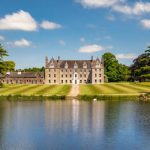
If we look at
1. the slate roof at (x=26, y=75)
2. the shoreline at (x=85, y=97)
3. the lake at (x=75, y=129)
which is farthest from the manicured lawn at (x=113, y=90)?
the slate roof at (x=26, y=75)

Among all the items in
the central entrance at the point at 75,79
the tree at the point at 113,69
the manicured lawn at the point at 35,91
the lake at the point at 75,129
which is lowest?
the lake at the point at 75,129

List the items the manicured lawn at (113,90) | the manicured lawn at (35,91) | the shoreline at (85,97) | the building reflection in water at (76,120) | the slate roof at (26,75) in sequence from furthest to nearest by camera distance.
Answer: the slate roof at (26,75) < the manicured lawn at (113,90) < the manicured lawn at (35,91) < the shoreline at (85,97) < the building reflection in water at (76,120)

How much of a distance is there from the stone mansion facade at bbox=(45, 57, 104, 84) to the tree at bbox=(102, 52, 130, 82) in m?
7.19

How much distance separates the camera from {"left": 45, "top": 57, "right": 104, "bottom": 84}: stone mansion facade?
5310 inches

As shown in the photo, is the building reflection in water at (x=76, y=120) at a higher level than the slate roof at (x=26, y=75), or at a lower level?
lower

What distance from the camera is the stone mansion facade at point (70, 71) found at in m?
135

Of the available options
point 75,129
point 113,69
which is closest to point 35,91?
point 75,129

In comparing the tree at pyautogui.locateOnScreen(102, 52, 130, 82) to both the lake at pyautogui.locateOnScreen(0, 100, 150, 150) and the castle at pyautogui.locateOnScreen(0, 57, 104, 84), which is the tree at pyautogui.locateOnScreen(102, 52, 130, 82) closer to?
the castle at pyautogui.locateOnScreen(0, 57, 104, 84)

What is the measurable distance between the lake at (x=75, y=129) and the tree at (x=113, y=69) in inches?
3432

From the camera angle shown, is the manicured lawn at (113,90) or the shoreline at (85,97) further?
the manicured lawn at (113,90)

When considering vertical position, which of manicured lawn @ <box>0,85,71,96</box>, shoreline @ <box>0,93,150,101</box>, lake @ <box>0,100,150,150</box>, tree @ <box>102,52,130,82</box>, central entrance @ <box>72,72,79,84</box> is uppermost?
tree @ <box>102,52,130,82</box>

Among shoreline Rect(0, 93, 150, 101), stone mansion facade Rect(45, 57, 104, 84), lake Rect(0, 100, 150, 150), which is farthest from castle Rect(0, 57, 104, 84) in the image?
lake Rect(0, 100, 150, 150)

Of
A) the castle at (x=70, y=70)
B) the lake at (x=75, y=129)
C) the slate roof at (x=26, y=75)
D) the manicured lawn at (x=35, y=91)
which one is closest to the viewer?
the lake at (x=75, y=129)

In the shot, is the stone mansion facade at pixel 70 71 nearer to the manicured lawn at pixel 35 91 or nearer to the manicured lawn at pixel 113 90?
the manicured lawn at pixel 113 90
